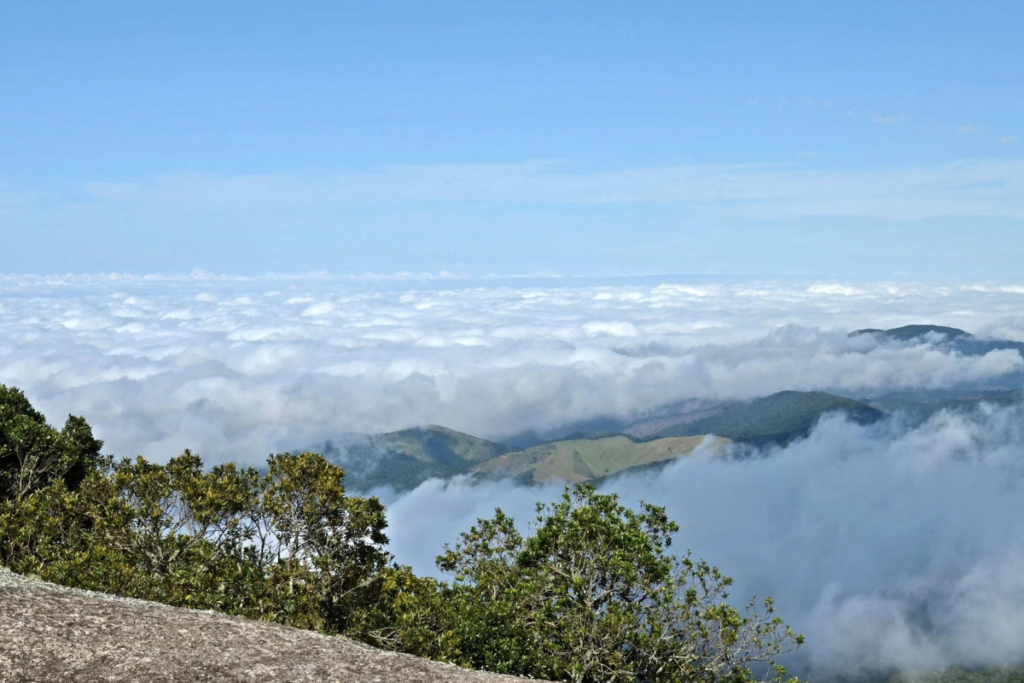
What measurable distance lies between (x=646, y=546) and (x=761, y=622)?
4.85 meters

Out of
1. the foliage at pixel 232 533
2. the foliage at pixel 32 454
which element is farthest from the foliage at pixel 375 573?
the foliage at pixel 32 454

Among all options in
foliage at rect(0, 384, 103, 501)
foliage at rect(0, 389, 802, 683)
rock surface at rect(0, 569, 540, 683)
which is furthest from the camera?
foliage at rect(0, 384, 103, 501)

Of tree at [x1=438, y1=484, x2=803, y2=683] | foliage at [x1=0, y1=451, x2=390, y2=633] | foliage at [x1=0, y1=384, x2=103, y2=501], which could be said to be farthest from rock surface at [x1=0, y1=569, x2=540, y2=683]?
foliage at [x1=0, y1=384, x2=103, y2=501]

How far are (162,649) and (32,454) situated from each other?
25.8 m

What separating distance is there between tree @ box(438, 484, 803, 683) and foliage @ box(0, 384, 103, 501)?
62.6 ft

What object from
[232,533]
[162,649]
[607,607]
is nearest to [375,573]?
[232,533]

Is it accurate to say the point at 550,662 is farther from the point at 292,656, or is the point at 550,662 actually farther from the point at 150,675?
the point at 150,675

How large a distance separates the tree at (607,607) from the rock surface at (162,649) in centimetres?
733

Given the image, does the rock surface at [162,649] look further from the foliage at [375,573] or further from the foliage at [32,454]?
the foliage at [32,454]

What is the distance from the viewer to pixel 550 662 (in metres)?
28.6

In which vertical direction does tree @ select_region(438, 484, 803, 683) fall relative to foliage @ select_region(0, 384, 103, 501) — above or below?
below

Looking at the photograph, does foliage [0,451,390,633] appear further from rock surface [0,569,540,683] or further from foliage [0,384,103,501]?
foliage [0,384,103,501]

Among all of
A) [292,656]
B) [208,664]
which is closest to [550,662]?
[292,656]

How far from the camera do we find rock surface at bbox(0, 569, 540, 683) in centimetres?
1777
